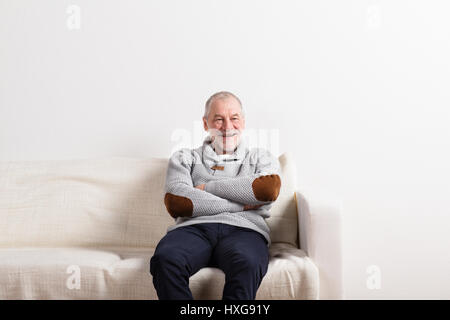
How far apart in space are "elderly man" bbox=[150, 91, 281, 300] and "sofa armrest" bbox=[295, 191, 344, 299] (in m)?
0.15

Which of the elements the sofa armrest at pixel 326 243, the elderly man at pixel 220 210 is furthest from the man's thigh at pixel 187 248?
the sofa armrest at pixel 326 243

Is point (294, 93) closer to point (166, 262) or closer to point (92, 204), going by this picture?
point (92, 204)

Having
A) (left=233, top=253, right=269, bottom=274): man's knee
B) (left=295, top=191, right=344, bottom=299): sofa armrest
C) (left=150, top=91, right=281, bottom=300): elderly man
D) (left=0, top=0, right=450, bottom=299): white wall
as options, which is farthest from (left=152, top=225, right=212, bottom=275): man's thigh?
(left=0, top=0, right=450, bottom=299): white wall

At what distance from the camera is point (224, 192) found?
1590 millimetres

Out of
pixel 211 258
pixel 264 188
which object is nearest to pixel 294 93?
pixel 264 188

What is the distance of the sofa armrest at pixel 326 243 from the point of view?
1493 mm

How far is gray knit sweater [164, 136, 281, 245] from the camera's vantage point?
61.6 inches

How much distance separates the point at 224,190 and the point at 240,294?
43 centimetres

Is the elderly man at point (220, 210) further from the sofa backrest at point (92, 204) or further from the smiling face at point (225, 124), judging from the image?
the sofa backrest at point (92, 204)

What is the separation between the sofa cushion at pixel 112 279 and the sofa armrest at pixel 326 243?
53 millimetres

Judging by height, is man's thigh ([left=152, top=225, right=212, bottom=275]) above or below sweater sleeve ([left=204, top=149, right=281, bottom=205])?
below

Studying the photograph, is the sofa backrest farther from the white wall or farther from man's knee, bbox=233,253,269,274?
man's knee, bbox=233,253,269,274
